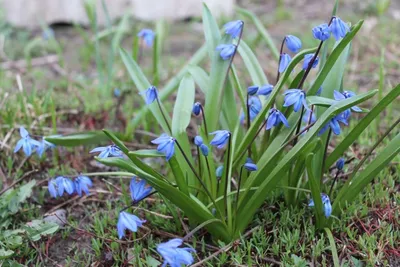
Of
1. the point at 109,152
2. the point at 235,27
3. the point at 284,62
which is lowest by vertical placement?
the point at 109,152

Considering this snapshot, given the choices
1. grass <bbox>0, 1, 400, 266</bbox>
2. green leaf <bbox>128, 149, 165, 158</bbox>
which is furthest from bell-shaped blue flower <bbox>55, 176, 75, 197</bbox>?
green leaf <bbox>128, 149, 165, 158</bbox>

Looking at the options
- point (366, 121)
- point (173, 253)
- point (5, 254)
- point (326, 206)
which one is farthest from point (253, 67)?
point (5, 254)

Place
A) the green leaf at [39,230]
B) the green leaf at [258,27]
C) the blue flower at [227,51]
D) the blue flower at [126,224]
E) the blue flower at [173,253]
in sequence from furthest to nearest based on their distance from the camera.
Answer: the green leaf at [258,27] < the blue flower at [227,51] < the green leaf at [39,230] < the blue flower at [126,224] < the blue flower at [173,253]

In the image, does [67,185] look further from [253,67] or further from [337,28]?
[337,28]

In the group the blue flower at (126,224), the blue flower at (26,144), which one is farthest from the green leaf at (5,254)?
the blue flower at (126,224)

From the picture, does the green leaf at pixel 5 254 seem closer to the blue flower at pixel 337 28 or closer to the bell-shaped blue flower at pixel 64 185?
the bell-shaped blue flower at pixel 64 185

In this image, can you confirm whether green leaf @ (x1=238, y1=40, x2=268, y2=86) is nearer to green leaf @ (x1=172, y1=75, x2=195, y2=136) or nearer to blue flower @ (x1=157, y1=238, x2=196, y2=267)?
green leaf @ (x1=172, y1=75, x2=195, y2=136)
